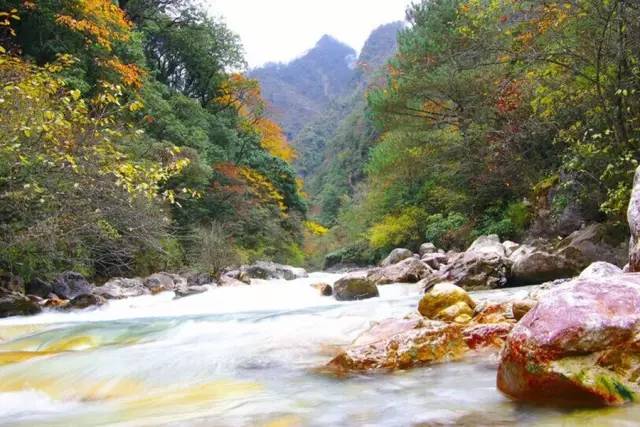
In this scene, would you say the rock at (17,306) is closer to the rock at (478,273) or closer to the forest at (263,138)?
the forest at (263,138)

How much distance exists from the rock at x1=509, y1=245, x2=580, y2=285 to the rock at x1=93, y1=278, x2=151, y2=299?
28.0 ft

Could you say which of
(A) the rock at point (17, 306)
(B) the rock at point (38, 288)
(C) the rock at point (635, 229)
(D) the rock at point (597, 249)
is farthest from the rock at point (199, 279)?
(C) the rock at point (635, 229)

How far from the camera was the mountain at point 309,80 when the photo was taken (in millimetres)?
112694

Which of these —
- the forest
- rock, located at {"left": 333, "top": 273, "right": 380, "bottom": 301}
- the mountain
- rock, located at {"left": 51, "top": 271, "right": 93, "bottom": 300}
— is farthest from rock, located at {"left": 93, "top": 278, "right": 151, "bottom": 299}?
the mountain

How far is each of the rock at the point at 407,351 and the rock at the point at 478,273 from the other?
4.62 meters

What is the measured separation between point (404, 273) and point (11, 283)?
26.5 ft

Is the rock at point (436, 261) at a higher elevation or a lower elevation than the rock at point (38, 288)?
lower

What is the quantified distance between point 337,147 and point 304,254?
111 ft

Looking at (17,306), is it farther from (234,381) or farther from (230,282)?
(234,381)

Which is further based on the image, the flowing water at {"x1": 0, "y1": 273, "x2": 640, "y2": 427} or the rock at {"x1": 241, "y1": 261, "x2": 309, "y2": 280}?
the rock at {"x1": 241, "y1": 261, "x2": 309, "y2": 280}

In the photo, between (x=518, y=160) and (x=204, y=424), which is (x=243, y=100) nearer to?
(x=518, y=160)

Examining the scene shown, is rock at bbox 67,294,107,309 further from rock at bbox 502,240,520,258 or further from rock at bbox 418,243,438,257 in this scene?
rock at bbox 418,243,438,257

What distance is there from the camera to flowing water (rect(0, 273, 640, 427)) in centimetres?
299

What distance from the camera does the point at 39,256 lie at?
31.1 ft
